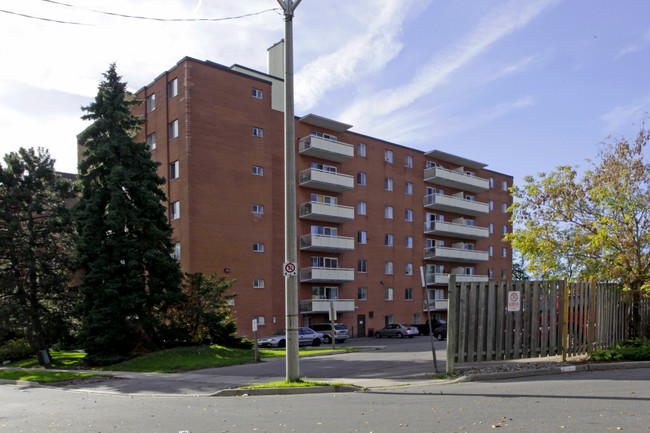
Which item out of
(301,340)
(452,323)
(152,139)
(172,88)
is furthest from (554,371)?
(152,139)

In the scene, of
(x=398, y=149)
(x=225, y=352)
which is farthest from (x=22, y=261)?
(x=398, y=149)

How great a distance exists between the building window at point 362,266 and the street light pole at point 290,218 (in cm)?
3699

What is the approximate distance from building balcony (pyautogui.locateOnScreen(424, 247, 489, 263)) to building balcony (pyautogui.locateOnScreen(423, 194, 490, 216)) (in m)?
4.43

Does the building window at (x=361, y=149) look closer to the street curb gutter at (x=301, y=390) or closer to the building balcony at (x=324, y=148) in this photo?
the building balcony at (x=324, y=148)

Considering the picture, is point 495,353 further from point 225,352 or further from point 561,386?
point 225,352

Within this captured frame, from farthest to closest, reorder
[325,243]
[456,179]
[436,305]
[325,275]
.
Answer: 1. [456,179]
2. [436,305]
3. [325,243]
4. [325,275]

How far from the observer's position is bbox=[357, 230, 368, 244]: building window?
1983 inches

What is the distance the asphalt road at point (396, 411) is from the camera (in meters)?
7.26

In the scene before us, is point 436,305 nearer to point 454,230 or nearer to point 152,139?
point 454,230

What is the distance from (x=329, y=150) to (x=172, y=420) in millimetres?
38539

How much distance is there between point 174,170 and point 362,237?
18.6 m

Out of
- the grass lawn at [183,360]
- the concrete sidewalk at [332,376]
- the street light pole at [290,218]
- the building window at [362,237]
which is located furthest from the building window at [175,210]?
the street light pole at [290,218]

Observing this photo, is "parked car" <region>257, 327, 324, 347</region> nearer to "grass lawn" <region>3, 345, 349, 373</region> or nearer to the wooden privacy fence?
"grass lawn" <region>3, 345, 349, 373</region>

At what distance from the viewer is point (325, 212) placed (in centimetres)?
4531
